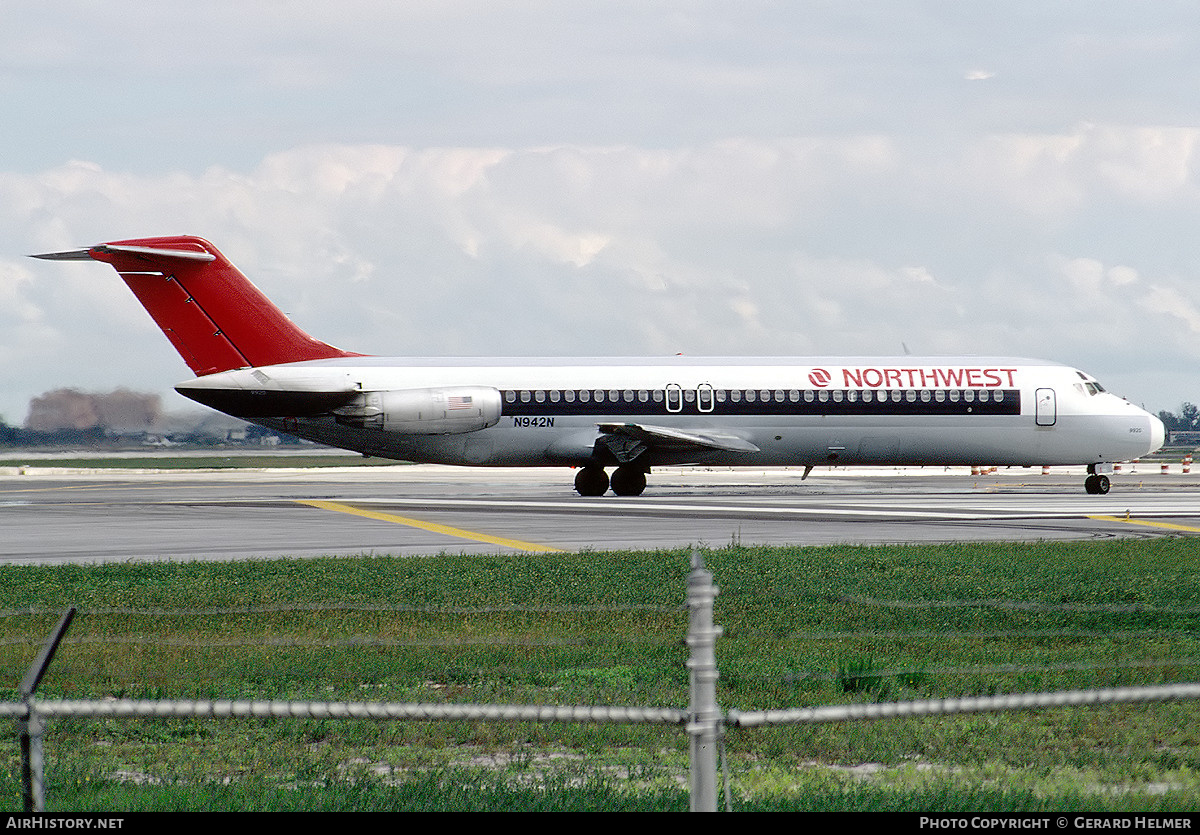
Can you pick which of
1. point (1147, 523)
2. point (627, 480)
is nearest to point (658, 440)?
point (627, 480)

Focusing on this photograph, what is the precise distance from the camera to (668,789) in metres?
6.60

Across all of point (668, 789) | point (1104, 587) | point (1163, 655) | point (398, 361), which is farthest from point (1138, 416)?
point (668, 789)

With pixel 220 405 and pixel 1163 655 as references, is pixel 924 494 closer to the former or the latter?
pixel 220 405

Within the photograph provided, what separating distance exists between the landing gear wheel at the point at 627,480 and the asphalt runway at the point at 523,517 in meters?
0.91

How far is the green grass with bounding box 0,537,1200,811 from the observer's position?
21.9ft

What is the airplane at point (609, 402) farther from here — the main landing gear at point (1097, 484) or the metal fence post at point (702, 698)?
the metal fence post at point (702, 698)

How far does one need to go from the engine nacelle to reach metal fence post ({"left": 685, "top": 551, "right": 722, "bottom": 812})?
27.4 metres

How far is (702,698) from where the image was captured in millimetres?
4957

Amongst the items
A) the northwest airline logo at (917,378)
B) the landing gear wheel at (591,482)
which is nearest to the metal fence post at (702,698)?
the landing gear wheel at (591,482)

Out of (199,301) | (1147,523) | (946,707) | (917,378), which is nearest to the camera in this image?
(946,707)

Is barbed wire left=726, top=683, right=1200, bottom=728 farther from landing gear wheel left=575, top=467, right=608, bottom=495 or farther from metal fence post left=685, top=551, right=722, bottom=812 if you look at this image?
landing gear wheel left=575, top=467, right=608, bottom=495

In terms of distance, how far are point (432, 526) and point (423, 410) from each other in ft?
26.7

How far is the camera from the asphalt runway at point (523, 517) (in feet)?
67.9

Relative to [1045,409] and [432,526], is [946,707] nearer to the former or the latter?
[432,526]
